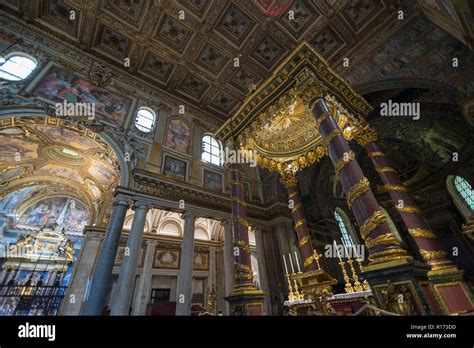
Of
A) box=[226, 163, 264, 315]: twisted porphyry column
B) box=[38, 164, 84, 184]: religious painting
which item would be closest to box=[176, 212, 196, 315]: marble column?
box=[226, 163, 264, 315]: twisted porphyry column

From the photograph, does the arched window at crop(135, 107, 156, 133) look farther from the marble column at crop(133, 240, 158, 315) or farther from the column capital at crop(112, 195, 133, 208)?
the marble column at crop(133, 240, 158, 315)

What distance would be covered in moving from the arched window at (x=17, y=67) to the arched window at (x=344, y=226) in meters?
17.4

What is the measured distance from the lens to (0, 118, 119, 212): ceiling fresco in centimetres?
899

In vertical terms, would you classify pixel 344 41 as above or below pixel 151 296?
above

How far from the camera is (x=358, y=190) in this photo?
443cm

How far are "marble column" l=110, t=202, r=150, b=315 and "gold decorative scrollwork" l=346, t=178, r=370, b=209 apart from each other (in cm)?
690

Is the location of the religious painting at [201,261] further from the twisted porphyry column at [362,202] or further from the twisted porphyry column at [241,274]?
the twisted porphyry column at [362,202]

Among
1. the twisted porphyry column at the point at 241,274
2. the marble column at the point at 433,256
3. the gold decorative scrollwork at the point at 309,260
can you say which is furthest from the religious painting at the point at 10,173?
Result: the marble column at the point at 433,256

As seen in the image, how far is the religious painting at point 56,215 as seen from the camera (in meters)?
15.1
